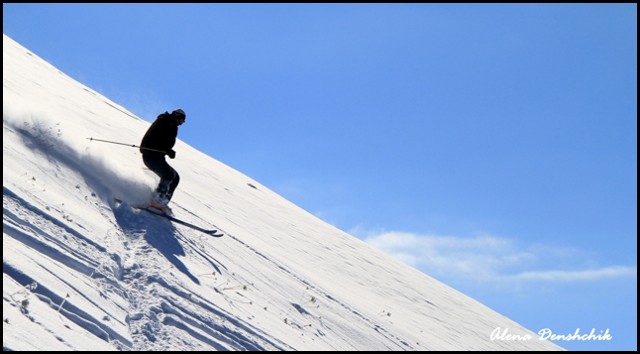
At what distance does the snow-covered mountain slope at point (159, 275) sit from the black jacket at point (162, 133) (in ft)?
1.40

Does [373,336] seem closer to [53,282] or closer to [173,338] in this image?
[173,338]

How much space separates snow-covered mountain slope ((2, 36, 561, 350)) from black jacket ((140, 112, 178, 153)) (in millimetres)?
426

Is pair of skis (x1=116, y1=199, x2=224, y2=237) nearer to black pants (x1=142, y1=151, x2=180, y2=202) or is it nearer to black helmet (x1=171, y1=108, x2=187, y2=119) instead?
black pants (x1=142, y1=151, x2=180, y2=202)

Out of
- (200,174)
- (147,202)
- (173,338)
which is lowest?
(173,338)

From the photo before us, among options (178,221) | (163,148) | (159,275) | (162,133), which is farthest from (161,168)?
(159,275)

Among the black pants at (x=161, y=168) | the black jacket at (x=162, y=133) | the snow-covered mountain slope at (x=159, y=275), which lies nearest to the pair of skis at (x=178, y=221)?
the snow-covered mountain slope at (x=159, y=275)

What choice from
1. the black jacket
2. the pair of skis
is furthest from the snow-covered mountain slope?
the black jacket

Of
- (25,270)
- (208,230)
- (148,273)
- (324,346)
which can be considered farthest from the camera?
(208,230)

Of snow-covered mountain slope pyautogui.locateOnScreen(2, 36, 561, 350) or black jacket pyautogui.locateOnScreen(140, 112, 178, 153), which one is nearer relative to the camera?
snow-covered mountain slope pyautogui.locateOnScreen(2, 36, 561, 350)

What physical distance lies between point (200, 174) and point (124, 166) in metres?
7.86

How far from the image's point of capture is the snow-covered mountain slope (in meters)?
7.57

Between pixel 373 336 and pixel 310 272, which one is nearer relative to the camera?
pixel 373 336

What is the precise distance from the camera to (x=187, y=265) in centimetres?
986

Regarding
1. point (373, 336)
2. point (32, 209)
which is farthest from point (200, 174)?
point (32, 209)
